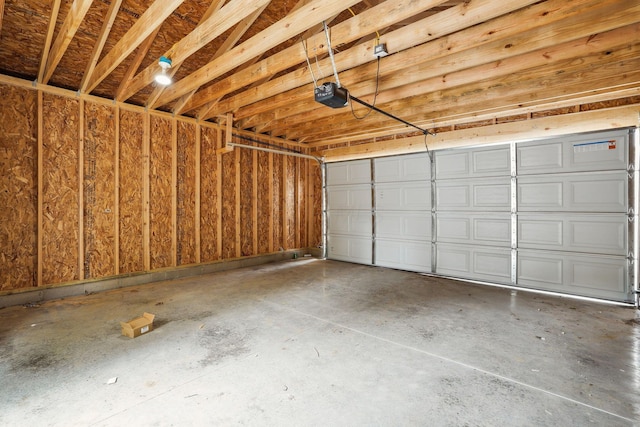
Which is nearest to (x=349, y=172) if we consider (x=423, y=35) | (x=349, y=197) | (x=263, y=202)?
(x=349, y=197)

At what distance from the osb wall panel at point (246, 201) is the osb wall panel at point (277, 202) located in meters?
0.61

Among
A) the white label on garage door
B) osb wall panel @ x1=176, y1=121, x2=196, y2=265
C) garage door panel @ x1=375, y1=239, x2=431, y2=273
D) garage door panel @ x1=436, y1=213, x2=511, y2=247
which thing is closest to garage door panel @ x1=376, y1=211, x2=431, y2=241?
garage door panel @ x1=375, y1=239, x2=431, y2=273

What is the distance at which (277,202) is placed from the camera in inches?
280

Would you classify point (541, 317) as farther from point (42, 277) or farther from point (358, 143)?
point (42, 277)

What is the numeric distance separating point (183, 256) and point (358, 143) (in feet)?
14.7

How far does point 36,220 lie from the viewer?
407cm

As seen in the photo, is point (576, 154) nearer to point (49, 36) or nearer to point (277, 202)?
point (277, 202)

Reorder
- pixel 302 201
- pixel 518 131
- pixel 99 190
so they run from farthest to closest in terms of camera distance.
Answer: pixel 302 201 → pixel 518 131 → pixel 99 190

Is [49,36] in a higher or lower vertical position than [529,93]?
higher

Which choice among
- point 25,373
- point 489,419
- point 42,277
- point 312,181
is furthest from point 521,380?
point 312,181

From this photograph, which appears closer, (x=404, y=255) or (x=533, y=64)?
(x=533, y=64)

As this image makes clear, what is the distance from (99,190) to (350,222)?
4851 millimetres

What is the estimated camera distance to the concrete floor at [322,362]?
184cm

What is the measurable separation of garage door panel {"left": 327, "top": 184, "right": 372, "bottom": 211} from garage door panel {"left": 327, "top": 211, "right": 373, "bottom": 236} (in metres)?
0.14
